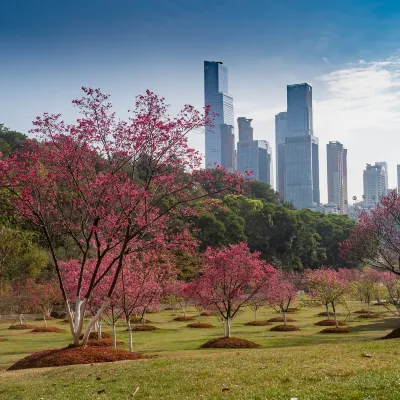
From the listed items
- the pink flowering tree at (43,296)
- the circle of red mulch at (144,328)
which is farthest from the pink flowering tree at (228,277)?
the pink flowering tree at (43,296)

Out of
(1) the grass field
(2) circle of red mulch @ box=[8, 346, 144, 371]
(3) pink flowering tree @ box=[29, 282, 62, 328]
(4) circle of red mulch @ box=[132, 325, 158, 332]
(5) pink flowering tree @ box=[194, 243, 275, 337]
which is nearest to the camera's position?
(1) the grass field

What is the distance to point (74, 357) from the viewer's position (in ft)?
54.7

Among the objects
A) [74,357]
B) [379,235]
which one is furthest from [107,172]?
[379,235]

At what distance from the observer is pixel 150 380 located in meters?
11.4

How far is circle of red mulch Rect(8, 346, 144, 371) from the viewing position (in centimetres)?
1647

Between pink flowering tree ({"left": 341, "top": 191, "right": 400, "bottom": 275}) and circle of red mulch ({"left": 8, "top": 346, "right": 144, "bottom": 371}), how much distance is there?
1408cm

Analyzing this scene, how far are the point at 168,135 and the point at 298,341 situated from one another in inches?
501

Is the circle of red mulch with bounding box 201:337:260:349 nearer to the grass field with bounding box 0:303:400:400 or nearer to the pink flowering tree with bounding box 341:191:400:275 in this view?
the pink flowering tree with bounding box 341:191:400:275

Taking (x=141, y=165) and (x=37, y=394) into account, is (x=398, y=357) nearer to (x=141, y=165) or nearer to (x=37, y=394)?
(x=37, y=394)

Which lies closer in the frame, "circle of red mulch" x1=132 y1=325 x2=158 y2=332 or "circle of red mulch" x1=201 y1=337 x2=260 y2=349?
"circle of red mulch" x1=201 y1=337 x2=260 y2=349

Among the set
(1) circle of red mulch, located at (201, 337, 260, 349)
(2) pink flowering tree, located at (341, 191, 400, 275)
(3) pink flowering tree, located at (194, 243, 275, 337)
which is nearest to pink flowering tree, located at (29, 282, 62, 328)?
(3) pink flowering tree, located at (194, 243, 275, 337)

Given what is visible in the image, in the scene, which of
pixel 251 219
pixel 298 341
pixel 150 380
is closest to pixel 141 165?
pixel 150 380

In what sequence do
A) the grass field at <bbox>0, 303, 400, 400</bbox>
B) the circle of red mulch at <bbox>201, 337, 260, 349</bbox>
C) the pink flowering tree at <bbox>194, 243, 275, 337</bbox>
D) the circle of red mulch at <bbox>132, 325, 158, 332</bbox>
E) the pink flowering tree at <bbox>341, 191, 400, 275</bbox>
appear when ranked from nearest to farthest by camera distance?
the grass field at <bbox>0, 303, 400, 400</bbox> → the circle of red mulch at <bbox>201, 337, 260, 349</bbox> → the pink flowering tree at <bbox>194, 243, 275, 337</bbox> → the pink flowering tree at <bbox>341, 191, 400, 275</bbox> → the circle of red mulch at <bbox>132, 325, 158, 332</bbox>

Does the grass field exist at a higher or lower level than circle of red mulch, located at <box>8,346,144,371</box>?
higher
